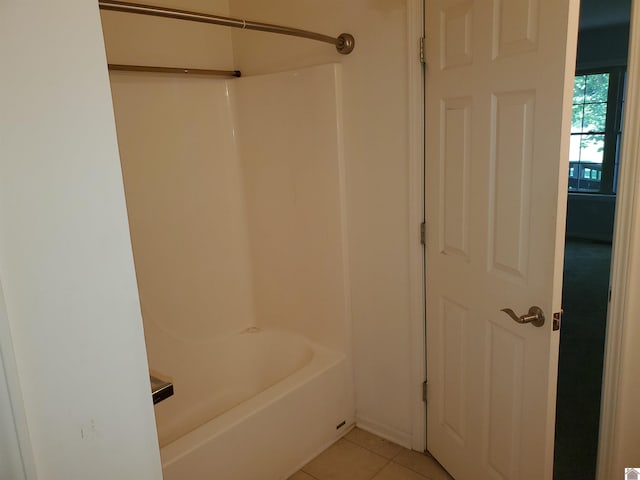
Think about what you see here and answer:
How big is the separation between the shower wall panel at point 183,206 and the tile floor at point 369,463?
0.85m

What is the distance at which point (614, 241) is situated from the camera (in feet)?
5.01

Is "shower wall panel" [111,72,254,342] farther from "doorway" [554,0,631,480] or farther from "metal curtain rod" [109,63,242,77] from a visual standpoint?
"doorway" [554,0,631,480]

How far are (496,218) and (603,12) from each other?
4259mm

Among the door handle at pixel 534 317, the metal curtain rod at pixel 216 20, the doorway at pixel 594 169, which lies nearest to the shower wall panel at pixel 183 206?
the metal curtain rod at pixel 216 20

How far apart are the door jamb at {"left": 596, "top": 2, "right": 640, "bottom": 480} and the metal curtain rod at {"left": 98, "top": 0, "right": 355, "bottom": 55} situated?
1112 millimetres

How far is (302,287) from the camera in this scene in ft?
8.64

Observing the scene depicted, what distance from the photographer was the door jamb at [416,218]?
1.98 metres

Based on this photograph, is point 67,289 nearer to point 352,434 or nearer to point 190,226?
point 190,226

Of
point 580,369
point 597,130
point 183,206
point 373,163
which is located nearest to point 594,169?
point 597,130

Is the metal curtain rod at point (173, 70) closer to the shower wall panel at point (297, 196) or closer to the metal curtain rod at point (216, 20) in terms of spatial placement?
the shower wall panel at point (297, 196)

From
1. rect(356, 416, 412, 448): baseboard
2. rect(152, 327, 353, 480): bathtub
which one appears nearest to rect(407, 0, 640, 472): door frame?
rect(356, 416, 412, 448): baseboard

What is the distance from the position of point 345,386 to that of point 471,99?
1466 mm

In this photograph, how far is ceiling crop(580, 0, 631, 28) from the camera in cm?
435

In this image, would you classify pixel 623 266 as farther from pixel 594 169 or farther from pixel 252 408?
pixel 594 169
